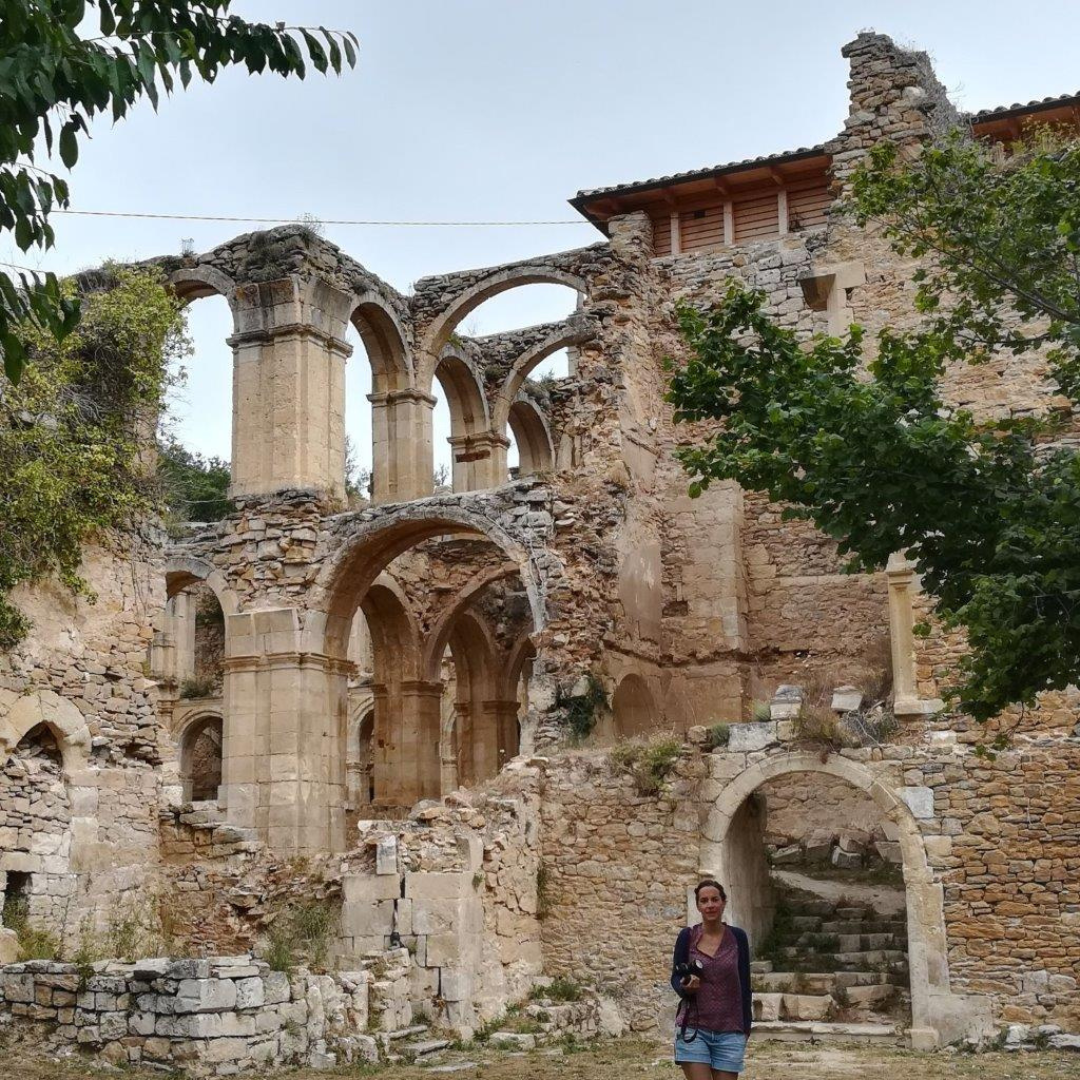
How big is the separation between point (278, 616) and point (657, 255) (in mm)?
8141

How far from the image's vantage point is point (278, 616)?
20.2 meters

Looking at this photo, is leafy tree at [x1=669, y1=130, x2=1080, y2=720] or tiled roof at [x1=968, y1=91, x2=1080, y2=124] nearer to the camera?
leafy tree at [x1=669, y1=130, x2=1080, y2=720]

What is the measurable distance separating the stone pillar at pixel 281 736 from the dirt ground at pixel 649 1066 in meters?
7.73

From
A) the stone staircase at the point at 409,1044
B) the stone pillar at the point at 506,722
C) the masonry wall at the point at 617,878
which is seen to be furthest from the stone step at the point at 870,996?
the stone pillar at the point at 506,722

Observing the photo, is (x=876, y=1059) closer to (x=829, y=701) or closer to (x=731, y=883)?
(x=731, y=883)

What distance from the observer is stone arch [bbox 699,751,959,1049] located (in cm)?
1295

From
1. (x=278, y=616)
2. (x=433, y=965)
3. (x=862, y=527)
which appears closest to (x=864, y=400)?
(x=862, y=527)

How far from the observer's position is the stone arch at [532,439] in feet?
92.5

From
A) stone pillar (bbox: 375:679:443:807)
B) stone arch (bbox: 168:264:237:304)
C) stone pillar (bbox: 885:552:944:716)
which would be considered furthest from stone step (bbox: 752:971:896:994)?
stone arch (bbox: 168:264:237:304)

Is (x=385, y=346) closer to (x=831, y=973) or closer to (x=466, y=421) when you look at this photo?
(x=466, y=421)

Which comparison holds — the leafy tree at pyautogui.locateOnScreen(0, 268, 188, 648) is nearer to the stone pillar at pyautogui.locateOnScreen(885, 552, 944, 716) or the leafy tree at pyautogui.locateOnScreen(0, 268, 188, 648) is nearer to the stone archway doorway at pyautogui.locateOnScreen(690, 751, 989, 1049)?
the stone archway doorway at pyautogui.locateOnScreen(690, 751, 989, 1049)

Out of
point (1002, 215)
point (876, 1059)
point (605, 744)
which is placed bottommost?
point (876, 1059)

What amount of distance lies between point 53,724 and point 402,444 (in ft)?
32.9

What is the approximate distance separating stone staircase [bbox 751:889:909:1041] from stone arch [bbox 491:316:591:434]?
11.5 metres
